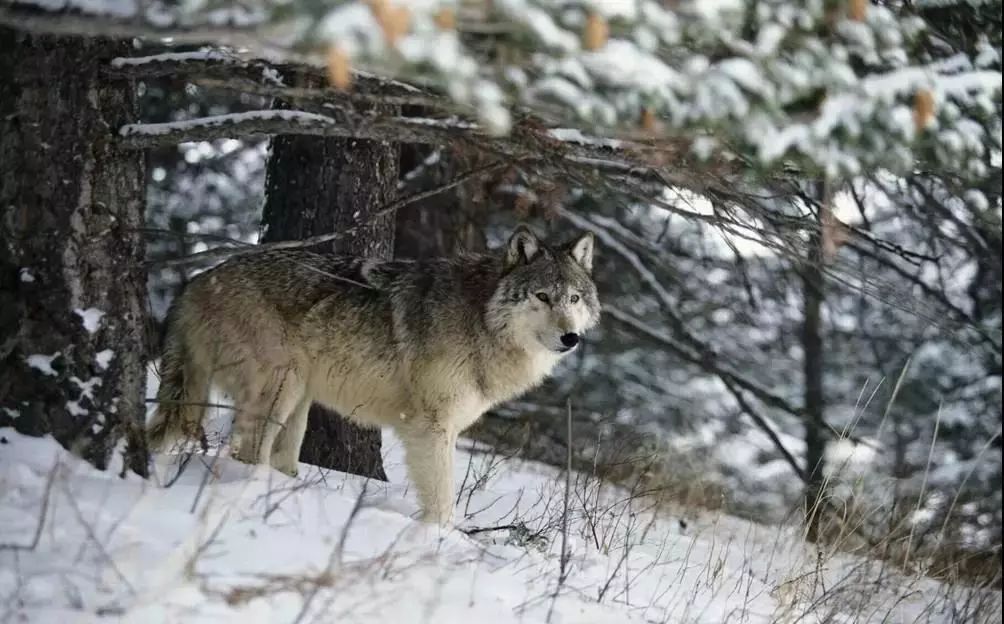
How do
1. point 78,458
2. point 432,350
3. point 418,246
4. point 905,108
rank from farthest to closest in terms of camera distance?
1. point 418,246
2. point 432,350
3. point 78,458
4. point 905,108

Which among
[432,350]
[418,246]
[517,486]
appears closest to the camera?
[432,350]

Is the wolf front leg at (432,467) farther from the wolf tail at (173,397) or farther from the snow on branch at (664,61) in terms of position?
the snow on branch at (664,61)

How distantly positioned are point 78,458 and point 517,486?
433cm

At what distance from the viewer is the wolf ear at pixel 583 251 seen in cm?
693

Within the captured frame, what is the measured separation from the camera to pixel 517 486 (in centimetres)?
845

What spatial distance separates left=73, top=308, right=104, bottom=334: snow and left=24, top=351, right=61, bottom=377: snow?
0.62 feet

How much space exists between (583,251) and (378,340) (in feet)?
4.84

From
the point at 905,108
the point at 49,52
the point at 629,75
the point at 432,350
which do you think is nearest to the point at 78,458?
the point at 49,52

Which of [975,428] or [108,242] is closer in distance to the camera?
[108,242]

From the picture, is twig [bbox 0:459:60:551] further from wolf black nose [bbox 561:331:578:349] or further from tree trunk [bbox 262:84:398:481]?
tree trunk [bbox 262:84:398:481]

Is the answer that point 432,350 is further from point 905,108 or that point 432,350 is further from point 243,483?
point 905,108

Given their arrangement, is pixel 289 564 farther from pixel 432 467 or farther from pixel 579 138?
pixel 579 138

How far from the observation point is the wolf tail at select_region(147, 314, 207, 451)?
6105mm

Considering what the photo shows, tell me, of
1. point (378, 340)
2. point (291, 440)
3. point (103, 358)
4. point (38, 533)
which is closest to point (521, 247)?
point (378, 340)
